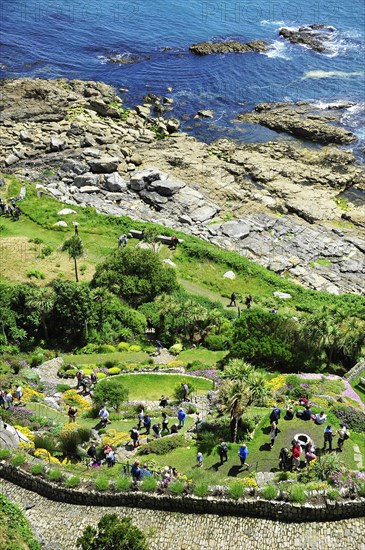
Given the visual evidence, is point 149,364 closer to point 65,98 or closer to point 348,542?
point 348,542

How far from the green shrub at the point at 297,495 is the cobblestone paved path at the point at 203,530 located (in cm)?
108

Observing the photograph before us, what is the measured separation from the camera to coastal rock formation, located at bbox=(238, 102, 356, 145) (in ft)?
334

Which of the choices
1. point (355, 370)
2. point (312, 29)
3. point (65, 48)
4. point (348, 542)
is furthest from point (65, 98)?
point (348, 542)

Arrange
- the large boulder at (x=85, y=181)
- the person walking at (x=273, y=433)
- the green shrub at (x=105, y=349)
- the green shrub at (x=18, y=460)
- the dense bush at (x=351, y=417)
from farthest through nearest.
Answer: the large boulder at (x=85, y=181) → the green shrub at (x=105, y=349) → the dense bush at (x=351, y=417) → the person walking at (x=273, y=433) → the green shrub at (x=18, y=460)

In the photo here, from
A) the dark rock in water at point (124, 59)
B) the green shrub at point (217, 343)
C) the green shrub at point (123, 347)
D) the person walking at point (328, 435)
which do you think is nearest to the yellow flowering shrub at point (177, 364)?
the green shrub at point (217, 343)

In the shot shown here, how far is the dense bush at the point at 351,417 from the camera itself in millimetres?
40969

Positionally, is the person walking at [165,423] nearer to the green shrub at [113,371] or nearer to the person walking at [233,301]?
the green shrub at [113,371]

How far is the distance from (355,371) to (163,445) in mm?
18332

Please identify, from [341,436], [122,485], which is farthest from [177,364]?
[122,485]

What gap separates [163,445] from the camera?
3869cm

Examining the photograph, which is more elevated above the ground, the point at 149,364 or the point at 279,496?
the point at 279,496

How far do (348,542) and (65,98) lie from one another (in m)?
96.2

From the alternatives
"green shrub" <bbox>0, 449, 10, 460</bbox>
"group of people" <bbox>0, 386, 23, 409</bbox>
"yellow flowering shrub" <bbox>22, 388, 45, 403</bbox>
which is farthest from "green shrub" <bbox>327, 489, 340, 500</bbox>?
"yellow flowering shrub" <bbox>22, 388, 45, 403</bbox>

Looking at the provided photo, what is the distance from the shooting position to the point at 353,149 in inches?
3915
